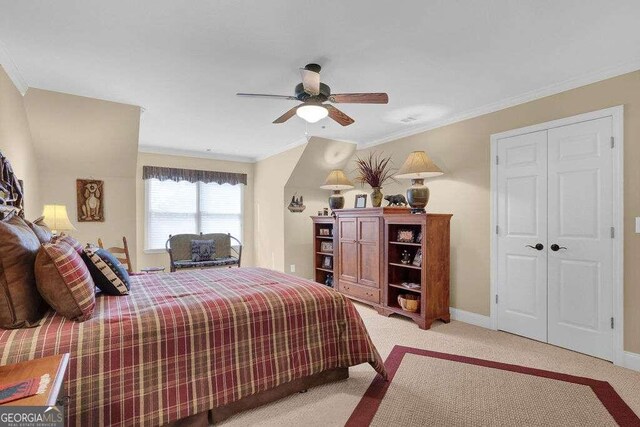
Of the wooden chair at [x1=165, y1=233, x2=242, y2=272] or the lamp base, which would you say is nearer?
the lamp base

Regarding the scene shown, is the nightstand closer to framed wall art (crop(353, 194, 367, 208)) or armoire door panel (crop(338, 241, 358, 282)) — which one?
armoire door panel (crop(338, 241, 358, 282))

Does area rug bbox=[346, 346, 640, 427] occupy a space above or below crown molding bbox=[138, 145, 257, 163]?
below

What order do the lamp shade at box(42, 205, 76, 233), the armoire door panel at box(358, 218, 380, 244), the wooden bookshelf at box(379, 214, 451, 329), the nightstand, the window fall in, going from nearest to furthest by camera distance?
the nightstand < the lamp shade at box(42, 205, 76, 233) < the wooden bookshelf at box(379, 214, 451, 329) < the armoire door panel at box(358, 218, 380, 244) < the window

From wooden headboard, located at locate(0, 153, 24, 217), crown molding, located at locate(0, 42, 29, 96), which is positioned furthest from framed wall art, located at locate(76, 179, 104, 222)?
wooden headboard, located at locate(0, 153, 24, 217)

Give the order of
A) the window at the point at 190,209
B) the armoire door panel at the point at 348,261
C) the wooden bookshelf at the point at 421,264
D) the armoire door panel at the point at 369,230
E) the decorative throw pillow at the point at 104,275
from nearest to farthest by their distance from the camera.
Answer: the decorative throw pillow at the point at 104,275 < the wooden bookshelf at the point at 421,264 < the armoire door panel at the point at 369,230 < the armoire door panel at the point at 348,261 < the window at the point at 190,209

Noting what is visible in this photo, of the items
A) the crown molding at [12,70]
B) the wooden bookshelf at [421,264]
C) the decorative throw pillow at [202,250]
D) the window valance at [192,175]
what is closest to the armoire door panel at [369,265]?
the wooden bookshelf at [421,264]

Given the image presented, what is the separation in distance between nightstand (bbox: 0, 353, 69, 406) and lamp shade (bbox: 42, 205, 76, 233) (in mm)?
2733

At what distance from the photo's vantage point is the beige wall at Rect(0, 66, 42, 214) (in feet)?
8.59

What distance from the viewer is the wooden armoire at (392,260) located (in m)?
3.57

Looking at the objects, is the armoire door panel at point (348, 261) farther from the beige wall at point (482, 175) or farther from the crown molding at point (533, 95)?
the crown molding at point (533, 95)

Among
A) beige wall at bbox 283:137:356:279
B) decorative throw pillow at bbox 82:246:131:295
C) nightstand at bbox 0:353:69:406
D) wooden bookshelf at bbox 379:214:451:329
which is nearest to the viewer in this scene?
nightstand at bbox 0:353:69:406

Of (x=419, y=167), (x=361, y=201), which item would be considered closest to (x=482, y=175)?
(x=419, y=167)

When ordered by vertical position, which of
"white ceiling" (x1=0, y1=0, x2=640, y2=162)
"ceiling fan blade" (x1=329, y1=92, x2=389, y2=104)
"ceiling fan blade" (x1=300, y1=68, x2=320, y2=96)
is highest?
"white ceiling" (x1=0, y1=0, x2=640, y2=162)

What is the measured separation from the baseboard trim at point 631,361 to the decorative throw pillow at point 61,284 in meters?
3.73
